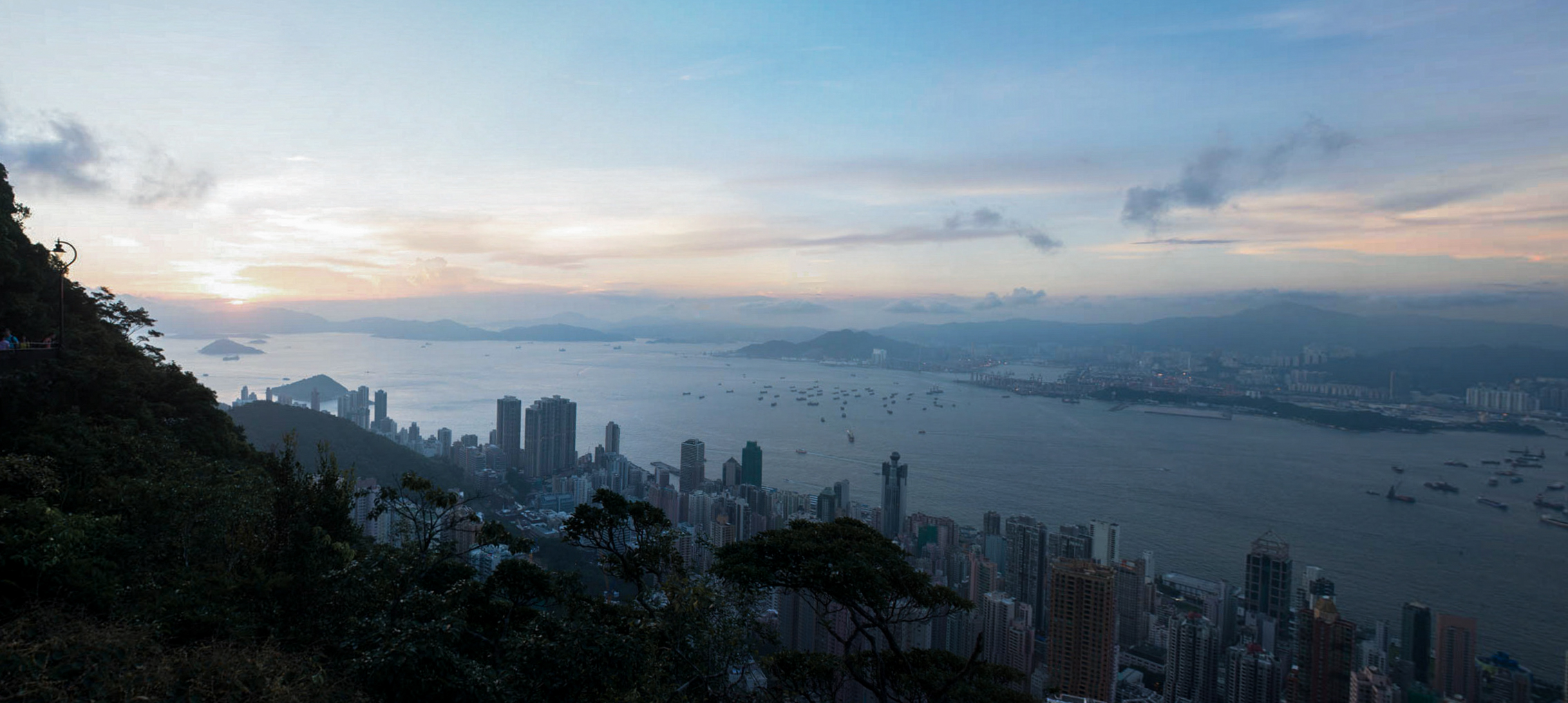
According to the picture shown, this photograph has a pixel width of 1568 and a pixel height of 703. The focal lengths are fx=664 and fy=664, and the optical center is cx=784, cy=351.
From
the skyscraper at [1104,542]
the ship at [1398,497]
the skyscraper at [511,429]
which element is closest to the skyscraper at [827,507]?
the skyscraper at [1104,542]

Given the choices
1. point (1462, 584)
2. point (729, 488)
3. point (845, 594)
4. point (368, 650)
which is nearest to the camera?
point (368, 650)

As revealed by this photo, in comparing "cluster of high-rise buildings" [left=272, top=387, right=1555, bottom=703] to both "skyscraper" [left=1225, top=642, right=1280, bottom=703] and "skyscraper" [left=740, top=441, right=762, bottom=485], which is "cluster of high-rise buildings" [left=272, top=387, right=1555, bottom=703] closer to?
"skyscraper" [left=1225, top=642, right=1280, bottom=703]

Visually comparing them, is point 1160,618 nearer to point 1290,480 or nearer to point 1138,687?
point 1138,687

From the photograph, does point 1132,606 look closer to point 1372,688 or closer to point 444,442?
point 1372,688

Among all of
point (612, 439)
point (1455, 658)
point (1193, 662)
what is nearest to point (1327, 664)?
point (1193, 662)

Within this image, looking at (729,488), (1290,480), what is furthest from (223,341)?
(1290,480)

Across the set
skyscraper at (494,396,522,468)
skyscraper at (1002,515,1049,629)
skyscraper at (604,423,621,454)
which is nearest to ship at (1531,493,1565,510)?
skyscraper at (1002,515,1049,629)
